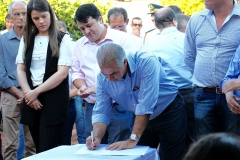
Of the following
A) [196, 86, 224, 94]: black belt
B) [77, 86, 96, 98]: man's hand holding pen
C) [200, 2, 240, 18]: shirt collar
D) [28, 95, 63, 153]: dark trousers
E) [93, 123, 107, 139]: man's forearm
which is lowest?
[28, 95, 63, 153]: dark trousers

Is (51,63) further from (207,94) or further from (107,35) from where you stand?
(207,94)

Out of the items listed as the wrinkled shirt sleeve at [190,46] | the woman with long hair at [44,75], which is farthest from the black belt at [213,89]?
the woman with long hair at [44,75]

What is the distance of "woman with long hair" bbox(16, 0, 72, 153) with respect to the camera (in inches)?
213

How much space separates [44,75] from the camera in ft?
18.1

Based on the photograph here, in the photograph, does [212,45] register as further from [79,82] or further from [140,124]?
[79,82]

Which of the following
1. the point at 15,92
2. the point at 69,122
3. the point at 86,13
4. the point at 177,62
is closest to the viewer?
the point at 86,13

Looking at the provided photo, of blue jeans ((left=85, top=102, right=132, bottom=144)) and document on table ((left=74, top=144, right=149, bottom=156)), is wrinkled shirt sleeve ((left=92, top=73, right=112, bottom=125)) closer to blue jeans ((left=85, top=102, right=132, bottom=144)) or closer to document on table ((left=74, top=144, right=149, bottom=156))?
document on table ((left=74, top=144, right=149, bottom=156))

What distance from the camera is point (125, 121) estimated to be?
5.33 m

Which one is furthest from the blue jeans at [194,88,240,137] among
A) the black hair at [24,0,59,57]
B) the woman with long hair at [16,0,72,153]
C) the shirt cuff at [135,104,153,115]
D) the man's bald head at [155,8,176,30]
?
the man's bald head at [155,8,176,30]

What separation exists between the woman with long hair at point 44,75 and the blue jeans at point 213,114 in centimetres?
147

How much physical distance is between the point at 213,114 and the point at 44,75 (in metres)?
1.85

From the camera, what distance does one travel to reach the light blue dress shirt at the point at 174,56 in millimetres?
6027

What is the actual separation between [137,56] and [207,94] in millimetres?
798

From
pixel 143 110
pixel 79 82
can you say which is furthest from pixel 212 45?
pixel 79 82
